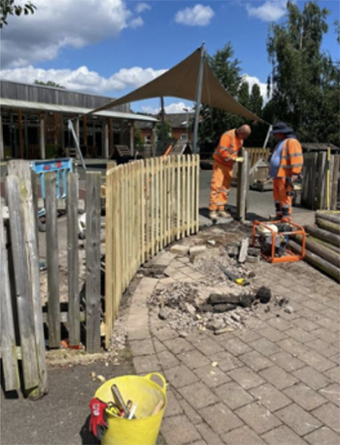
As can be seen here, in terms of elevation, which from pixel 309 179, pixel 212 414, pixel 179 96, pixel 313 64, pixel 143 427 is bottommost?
pixel 212 414

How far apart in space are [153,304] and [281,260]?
2.44 meters

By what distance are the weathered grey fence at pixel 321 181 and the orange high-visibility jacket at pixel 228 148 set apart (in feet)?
8.43

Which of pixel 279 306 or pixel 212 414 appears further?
pixel 279 306

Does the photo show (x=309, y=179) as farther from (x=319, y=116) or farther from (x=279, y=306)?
(x=319, y=116)

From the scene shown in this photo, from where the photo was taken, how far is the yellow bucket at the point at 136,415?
2123mm

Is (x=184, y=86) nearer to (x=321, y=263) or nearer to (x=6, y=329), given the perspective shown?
(x=321, y=263)

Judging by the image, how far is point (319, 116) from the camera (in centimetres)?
2512

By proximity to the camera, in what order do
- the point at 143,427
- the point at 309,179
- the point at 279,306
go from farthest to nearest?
the point at 309,179, the point at 279,306, the point at 143,427

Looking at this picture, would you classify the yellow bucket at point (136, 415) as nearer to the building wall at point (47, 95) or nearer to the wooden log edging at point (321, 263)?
the wooden log edging at point (321, 263)

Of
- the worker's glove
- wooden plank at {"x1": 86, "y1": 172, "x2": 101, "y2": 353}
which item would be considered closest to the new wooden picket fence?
wooden plank at {"x1": 86, "y1": 172, "x2": 101, "y2": 353}

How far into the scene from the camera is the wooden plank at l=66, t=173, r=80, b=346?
2.96m

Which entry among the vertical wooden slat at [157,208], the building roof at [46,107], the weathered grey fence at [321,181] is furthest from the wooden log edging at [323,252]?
the building roof at [46,107]

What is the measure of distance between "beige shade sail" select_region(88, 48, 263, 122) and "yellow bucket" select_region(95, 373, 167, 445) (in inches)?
326

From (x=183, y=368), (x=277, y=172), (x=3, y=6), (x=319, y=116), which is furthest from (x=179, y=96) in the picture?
(x=319, y=116)
